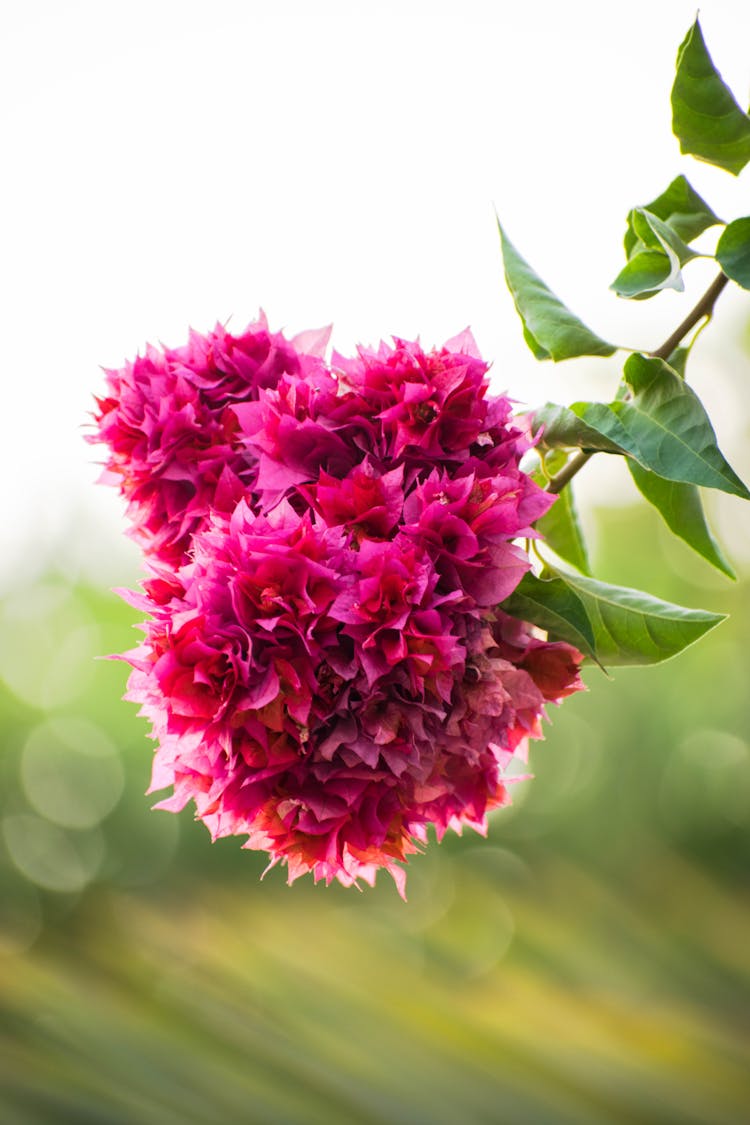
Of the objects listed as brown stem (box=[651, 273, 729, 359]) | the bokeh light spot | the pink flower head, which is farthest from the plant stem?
the bokeh light spot

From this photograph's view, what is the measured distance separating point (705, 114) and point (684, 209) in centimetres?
6

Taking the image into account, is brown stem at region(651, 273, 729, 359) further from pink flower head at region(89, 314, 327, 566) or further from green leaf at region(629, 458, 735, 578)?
pink flower head at region(89, 314, 327, 566)

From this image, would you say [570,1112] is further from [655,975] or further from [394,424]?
[394,424]

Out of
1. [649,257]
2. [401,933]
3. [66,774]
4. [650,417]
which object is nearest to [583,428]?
[650,417]

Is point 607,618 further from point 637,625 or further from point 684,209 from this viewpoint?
point 684,209

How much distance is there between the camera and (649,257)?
2.01ft

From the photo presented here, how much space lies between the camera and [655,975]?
13.3 feet

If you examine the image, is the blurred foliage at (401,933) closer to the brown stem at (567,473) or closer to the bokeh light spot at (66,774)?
the bokeh light spot at (66,774)

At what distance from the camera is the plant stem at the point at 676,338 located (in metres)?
0.56

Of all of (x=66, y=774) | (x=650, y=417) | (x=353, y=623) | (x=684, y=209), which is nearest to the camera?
(x=353, y=623)

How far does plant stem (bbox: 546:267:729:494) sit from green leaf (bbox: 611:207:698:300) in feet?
0.07

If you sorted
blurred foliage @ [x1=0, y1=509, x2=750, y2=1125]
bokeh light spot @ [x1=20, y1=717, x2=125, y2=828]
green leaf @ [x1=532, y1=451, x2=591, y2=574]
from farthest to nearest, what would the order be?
bokeh light spot @ [x1=20, y1=717, x2=125, y2=828]
blurred foliage @ [x1=0, y1=509, x2=750, y2=1125]
green leaf @ [x1=532, y1=451, x2=591, y2=574]

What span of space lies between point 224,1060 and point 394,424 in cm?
349

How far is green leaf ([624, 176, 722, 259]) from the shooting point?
0.63 meters
